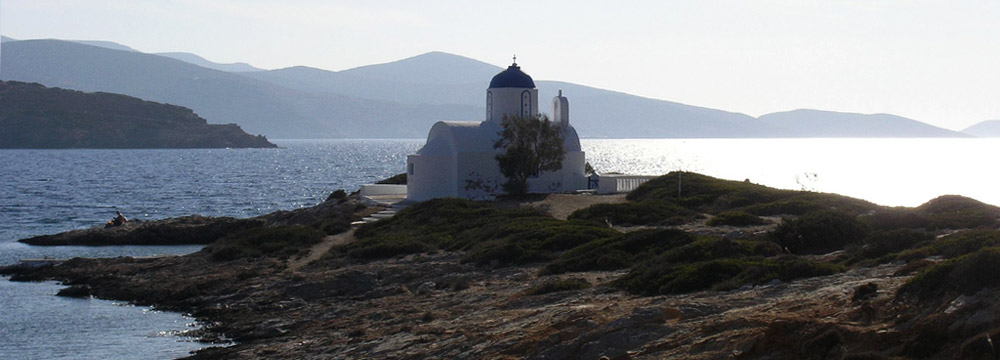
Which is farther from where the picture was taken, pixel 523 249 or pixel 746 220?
pixel 746 220

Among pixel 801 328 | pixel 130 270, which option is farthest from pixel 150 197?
pixel 801 328

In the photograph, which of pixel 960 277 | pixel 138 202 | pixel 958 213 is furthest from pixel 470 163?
pixel 138 202

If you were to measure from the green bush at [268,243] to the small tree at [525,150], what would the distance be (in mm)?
9057

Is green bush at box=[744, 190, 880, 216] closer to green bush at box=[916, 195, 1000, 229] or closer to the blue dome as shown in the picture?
green bush at box=[916, 195, 1000, 229]

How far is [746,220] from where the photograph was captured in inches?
1115

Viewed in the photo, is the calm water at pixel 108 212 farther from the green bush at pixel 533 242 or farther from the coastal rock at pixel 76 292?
the green bush at pixel 533 242

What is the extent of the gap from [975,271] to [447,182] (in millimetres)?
31413

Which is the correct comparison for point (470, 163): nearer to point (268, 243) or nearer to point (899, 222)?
point (268, 243)

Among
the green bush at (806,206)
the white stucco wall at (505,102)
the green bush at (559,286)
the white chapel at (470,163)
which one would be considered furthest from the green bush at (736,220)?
the white stucco wall at (505,102)

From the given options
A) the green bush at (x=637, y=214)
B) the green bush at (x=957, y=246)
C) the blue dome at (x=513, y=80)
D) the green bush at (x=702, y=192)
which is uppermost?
the blue dome at (x=513, y=80)

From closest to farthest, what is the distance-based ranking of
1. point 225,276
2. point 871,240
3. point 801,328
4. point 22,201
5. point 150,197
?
point 801,328, point 871,240, point 225,276, point 22,201, point 150,197

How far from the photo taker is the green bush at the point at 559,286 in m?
18.8

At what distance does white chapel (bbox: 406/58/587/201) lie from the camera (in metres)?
41.9

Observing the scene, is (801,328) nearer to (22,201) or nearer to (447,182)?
(447,182)
